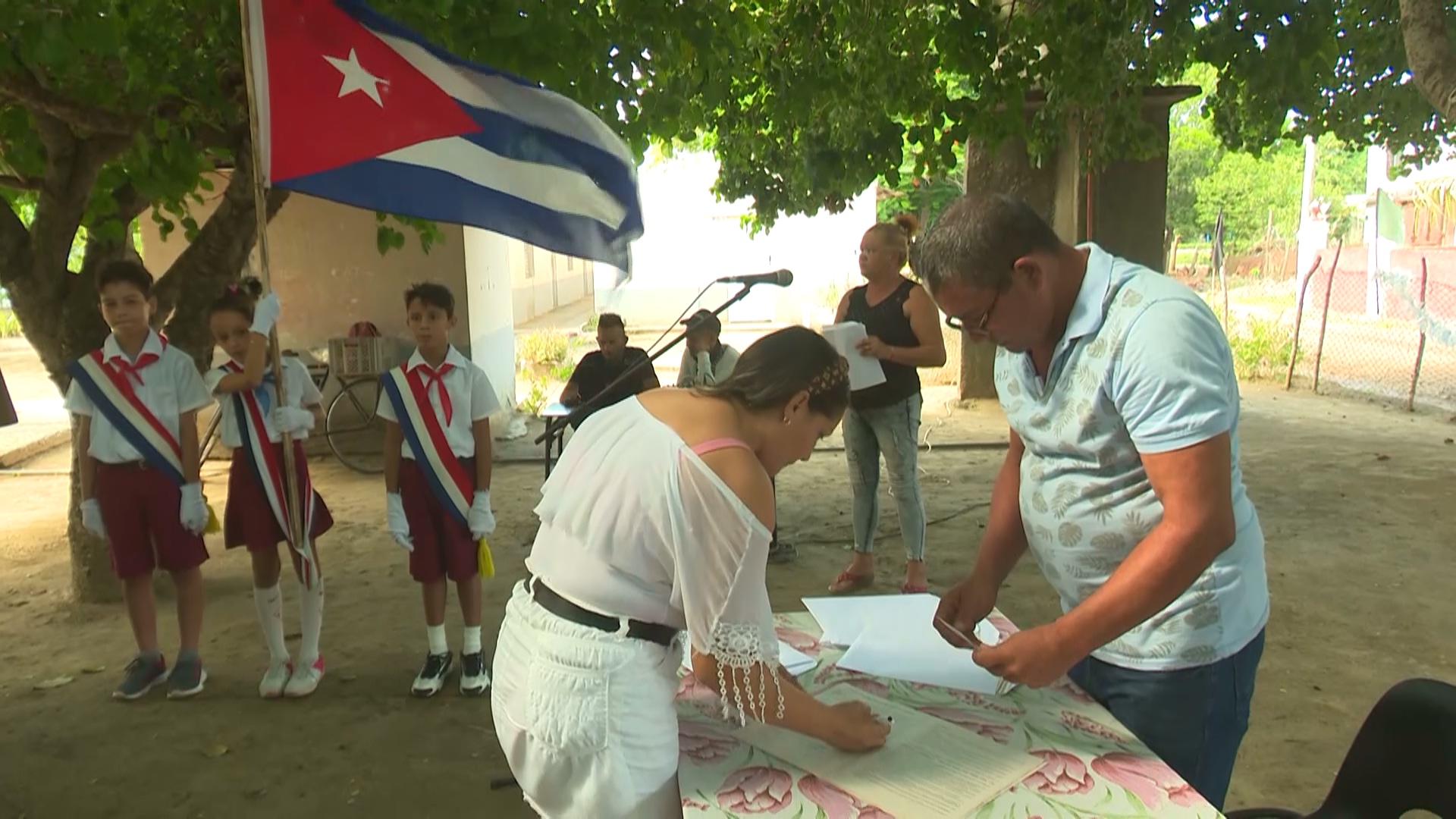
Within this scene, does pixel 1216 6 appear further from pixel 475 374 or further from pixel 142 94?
pixel 142 94

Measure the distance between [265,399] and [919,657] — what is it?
3.13 meters

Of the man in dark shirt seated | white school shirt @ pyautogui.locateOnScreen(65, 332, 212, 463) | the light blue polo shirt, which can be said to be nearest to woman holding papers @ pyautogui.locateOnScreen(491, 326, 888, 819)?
the light blue polo shirt

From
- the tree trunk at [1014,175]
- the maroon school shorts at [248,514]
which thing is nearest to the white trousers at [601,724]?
the maroon school shorts at [248,514]

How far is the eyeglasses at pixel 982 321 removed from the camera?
152 centimetres

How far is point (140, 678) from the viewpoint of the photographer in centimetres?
394

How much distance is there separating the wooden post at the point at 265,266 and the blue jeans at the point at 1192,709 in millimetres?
2535

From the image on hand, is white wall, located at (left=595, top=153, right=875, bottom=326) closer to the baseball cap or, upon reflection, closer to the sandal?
the baseball cap

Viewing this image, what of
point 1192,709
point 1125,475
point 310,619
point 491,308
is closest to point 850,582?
point 310,619

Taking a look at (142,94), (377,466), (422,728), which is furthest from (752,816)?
(377,466)

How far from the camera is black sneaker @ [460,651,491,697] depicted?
3.87 metres

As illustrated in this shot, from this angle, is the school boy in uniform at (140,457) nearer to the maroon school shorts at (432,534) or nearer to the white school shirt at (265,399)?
the white school shirt at (265,399)

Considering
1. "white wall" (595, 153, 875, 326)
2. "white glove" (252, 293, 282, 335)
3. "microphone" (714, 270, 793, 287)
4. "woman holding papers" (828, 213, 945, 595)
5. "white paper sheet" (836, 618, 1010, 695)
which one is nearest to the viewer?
"white paper sheet" (836, 618, 1010, 695)

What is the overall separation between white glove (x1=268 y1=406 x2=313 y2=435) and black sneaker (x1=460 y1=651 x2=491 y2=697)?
1101 millimetres

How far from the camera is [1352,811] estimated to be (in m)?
1.69
